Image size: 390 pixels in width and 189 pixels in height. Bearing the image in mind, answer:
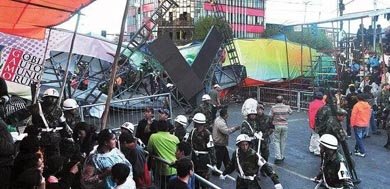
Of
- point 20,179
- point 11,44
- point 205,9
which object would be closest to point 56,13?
point 11,44

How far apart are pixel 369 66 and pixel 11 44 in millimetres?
17866

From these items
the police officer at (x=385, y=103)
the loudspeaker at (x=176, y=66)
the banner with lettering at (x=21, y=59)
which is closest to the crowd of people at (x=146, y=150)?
the banner with lettering at (x=21, y=59)

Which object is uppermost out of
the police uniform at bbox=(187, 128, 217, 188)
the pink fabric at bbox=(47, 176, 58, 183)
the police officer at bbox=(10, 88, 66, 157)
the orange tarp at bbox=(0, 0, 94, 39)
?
the orange tarp at bbox=(0, 0, 94, 39)

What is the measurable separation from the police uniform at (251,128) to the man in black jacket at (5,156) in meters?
5.12

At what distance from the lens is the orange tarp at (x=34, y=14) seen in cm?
715

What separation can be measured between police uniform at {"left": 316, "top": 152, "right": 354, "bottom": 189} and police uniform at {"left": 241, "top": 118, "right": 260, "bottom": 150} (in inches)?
101

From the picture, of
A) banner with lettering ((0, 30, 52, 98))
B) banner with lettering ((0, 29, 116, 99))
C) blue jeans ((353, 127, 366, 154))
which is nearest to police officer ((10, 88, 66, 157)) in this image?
banner with lettering ((0, 29, 116, 99))

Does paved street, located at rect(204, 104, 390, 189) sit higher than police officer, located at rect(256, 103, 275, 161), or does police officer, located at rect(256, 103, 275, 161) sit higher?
police officer, located at rect(256, 103, 275, 161)

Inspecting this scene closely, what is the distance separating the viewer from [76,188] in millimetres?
5117

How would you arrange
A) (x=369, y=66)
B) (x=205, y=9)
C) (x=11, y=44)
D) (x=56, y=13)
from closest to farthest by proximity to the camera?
(x=56, y=13) < (x=11, y=44) < (x=369, y=66) < (x=205, y=9)

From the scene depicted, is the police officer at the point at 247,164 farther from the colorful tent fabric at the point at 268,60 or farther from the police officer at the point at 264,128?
the colorful tent fabric at the point at 268,60

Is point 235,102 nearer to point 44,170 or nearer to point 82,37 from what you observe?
point 82,37

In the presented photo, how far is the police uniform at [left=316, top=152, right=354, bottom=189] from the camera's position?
6.31m

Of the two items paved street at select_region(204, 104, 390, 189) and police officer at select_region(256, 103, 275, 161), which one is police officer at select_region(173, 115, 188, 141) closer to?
paved street at select_region(204, 104, 390, 189)
